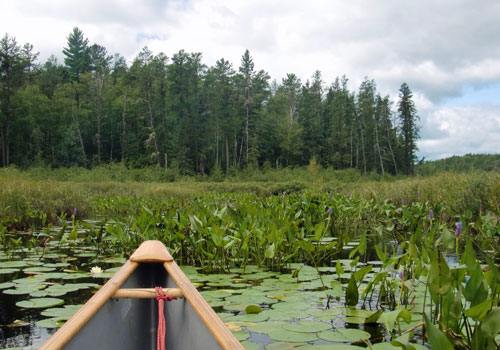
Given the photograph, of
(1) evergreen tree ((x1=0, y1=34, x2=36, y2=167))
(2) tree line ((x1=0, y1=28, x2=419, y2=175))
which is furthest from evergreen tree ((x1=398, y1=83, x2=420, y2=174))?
(1) evergreen tree ((x1=0, y1=34, x2=36, y2=167))

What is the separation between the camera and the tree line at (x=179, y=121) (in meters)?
37.7

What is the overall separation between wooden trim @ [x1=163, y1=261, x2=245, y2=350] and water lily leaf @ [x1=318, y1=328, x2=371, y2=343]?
83 cm

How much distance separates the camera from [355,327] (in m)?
2.62

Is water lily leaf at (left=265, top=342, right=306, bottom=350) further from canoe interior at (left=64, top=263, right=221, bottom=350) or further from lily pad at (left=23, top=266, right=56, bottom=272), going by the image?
lily pad at (left=23, top=266, right=56, bottom=272)

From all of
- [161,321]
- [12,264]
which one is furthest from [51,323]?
[12,264]

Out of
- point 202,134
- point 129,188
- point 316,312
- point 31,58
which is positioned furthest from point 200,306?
point 31,58

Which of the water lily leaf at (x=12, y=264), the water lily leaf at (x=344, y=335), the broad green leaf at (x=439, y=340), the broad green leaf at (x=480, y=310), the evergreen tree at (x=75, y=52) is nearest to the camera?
the broad green leaf at (x=439, y=340)

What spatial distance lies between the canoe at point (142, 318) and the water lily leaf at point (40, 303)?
2.88 ft

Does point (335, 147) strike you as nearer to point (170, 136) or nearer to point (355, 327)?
point (170, 136)

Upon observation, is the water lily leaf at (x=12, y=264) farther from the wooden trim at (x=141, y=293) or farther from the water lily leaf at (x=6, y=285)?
the wooden trim at (x=141, y=293)

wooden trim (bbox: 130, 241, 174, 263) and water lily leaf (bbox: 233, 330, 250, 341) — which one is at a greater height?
wooden trim (bbox: 130, 241, 174, 263)

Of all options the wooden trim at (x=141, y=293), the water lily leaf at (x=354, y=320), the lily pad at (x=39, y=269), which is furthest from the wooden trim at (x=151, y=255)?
the lily pad at (x=39, y=269)

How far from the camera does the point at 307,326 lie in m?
2.46

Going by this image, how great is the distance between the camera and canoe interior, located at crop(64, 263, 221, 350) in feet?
5.71
